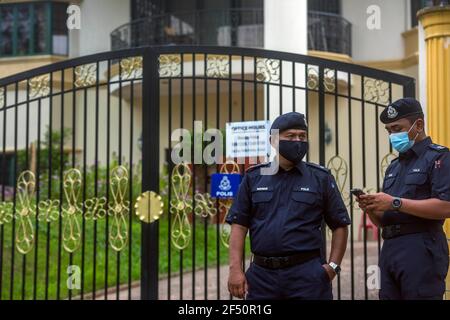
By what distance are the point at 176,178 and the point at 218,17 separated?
7.72 meters

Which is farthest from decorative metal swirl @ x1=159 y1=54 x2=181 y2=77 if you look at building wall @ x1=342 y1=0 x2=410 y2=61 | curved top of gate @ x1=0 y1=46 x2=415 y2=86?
building wall @ x1=342 y1=0 x2=410 y2=61

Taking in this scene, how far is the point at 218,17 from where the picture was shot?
1241 cm

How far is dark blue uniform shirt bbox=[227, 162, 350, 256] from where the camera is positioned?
3193mm

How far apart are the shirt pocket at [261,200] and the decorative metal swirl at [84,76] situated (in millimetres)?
2584

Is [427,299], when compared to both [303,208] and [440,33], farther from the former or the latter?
[440,33]

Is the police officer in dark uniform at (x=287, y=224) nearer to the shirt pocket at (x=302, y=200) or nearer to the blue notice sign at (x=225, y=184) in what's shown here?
the shirt pocket at (x=302, y=200)

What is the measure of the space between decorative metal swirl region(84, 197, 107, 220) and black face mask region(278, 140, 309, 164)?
227 centimetres

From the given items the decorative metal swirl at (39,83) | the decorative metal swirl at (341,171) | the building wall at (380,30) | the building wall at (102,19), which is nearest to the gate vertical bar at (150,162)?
the decorative metal swirl at (39,83)

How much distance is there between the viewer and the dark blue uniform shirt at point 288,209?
3193mm

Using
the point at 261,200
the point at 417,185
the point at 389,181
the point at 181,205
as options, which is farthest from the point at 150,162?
the point at 417,185

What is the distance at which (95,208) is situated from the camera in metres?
5.09

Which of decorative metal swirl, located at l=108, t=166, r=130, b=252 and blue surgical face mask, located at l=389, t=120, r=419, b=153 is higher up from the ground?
blue surgical face mask, located at l=389, t=120, r=419, b=153

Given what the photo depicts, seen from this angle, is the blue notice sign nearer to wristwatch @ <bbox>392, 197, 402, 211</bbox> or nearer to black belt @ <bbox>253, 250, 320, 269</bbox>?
black belt @ <bbox>253, 250, 320, 269</bbox>
